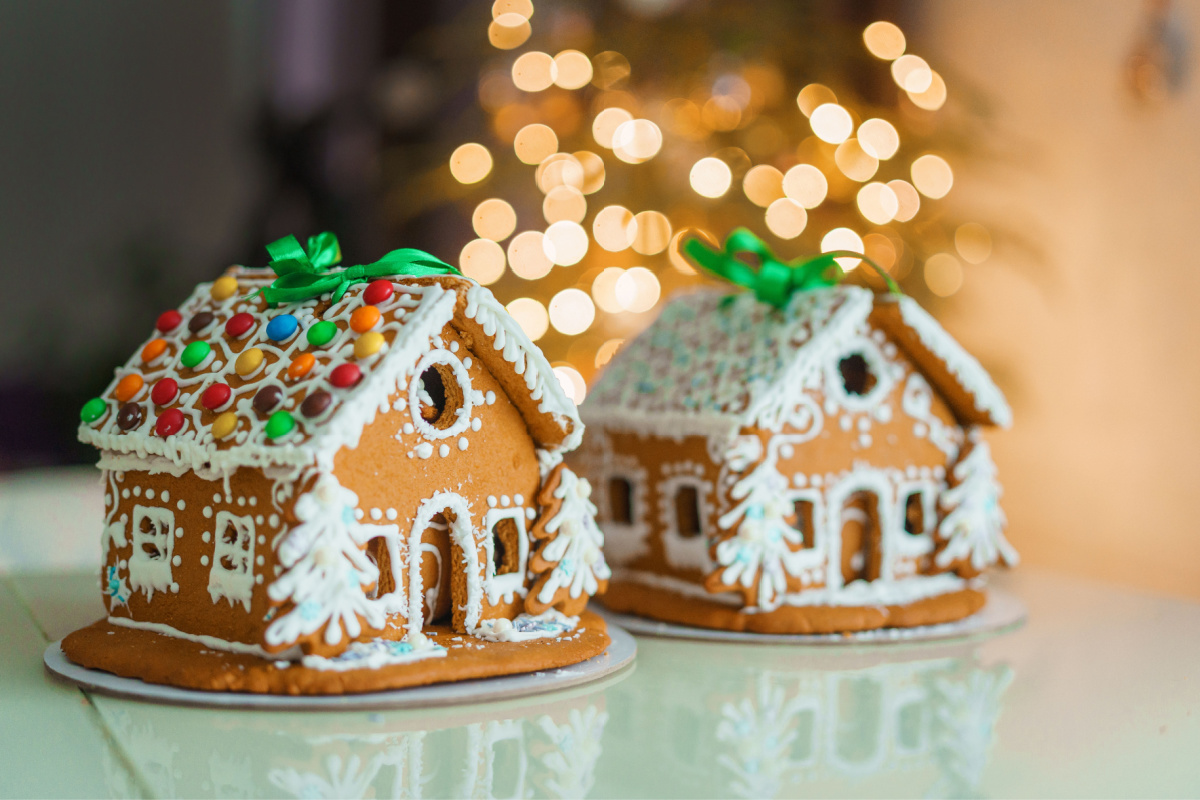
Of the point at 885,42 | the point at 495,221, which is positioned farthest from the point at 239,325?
the point at 885,42

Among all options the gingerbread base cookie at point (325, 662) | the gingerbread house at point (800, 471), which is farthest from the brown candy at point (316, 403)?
the gingerbread house at point (800, 471)

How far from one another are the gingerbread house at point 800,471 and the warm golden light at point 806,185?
1415 millimetres

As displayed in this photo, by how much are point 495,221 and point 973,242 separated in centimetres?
245

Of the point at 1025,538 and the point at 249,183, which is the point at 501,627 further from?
the point at 249,183

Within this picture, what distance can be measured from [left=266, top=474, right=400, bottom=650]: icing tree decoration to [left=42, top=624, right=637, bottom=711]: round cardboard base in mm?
152

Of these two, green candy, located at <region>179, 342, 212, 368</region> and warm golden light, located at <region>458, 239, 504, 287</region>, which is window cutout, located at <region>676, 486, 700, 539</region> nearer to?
green candy, located at <region>179, 342, 212, 368</region>

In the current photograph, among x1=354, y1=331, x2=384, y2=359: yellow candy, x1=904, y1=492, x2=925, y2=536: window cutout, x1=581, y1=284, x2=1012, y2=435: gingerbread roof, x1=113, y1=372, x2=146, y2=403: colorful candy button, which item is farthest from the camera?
x1=904, y1=492, x2=925, y2=536: window cutout

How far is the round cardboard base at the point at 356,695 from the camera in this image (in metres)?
3.02

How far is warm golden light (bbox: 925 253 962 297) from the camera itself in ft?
20.1

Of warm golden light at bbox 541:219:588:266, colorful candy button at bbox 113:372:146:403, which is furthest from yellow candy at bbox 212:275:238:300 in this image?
warm golden light at bbox 541:219:588:266

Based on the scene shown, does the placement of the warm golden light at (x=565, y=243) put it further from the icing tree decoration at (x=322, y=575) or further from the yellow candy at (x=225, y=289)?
the icing tree decoration at (x=322, y=575)

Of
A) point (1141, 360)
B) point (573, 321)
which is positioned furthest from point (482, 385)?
point (1141, 360)

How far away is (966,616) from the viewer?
171 inches

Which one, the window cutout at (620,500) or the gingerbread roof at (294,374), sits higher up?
the gingerbread roof at (294,374)
